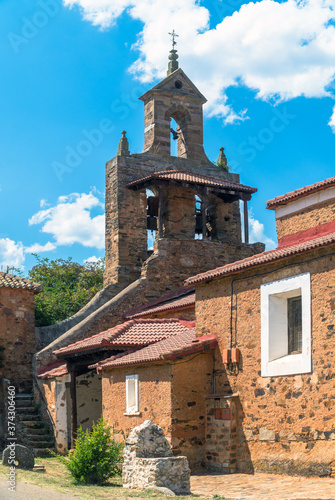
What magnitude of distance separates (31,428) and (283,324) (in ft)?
34.2

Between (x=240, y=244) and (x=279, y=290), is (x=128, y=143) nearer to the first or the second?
(x=240, y=244)

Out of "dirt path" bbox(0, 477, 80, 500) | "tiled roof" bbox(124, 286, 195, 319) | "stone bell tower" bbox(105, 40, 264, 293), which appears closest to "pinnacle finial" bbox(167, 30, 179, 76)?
"stone bell tower" bbox(105, 40, 264, 293)

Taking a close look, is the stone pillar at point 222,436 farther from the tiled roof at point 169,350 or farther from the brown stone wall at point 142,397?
the tiled roof at point 169,350

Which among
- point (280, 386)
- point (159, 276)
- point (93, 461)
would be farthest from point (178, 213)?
point (93, 461)

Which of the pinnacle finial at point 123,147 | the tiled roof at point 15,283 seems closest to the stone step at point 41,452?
the tiled roof at point 15,283

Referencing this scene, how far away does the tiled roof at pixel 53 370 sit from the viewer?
66.6ft

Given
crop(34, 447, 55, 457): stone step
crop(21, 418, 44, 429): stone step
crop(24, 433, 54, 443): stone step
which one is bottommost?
crop(34, 447, 55, 457): stone step

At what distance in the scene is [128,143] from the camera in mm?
25984

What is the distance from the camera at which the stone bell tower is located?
24125mm

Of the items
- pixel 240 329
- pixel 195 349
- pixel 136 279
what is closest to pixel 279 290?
pixel 240 329

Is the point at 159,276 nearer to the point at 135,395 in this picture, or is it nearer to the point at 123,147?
the point at 123,147

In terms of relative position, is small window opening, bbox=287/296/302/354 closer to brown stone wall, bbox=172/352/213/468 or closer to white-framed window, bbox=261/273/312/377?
white-framed window, bbox=261/273/312/377

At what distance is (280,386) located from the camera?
43.3 feet

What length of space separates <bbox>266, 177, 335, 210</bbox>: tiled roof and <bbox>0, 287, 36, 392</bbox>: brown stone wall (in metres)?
10.5
